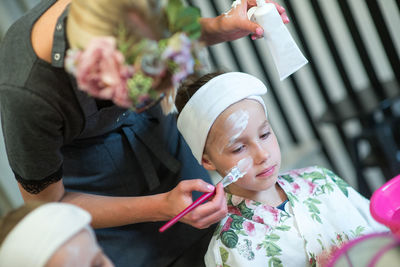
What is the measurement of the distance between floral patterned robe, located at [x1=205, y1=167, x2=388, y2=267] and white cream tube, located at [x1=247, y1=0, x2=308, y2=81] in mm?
410

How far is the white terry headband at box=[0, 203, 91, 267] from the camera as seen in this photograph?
80 cm

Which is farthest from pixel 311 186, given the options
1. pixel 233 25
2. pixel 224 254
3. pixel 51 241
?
pixel 51 241

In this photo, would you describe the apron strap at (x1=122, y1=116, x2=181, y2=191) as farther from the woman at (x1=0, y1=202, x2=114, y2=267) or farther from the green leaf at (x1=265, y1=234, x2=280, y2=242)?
the woman at (x1=0, y1=202, x2=114, y2=267)

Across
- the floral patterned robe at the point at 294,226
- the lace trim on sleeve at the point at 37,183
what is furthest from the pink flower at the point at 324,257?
the lace trim on sleeve at the point at 37,183

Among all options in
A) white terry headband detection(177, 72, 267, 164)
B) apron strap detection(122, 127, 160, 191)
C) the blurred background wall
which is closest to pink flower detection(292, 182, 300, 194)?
white terry headband detection(177, 72, 267, 164)

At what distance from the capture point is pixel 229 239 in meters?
1.36

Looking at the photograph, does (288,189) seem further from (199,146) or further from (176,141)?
(176,141)

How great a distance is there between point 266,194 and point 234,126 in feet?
0.87

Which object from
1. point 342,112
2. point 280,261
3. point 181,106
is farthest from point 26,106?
point 342,112

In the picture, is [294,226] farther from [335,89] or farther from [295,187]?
[335,89]

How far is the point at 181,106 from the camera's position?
4.76 ft

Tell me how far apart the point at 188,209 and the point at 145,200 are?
0.18 meters

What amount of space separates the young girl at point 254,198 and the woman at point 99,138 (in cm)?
16

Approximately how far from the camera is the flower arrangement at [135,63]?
2.85 ft
